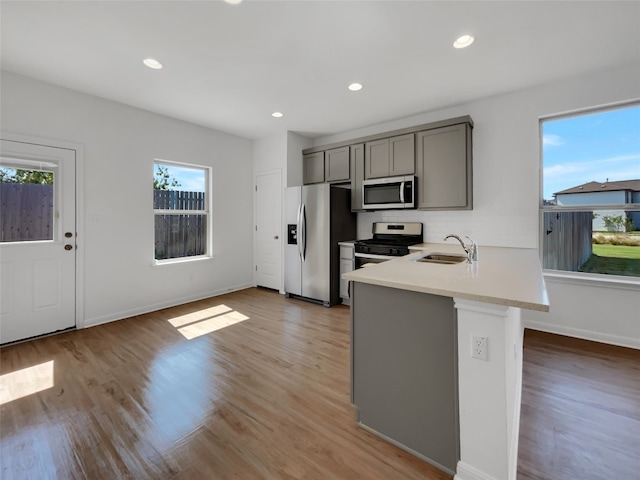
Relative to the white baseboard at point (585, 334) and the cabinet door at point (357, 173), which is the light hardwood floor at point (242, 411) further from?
the cabinet door at point (357, 173)

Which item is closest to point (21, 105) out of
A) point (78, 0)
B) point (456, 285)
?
point (78, 0)

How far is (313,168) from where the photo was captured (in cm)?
486

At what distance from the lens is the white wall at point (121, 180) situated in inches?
121

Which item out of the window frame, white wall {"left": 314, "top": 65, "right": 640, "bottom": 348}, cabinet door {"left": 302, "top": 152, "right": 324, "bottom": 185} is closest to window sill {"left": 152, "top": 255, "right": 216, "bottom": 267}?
the window frame

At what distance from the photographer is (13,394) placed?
2064 mm

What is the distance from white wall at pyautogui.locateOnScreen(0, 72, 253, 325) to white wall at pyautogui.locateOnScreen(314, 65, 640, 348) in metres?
3.49

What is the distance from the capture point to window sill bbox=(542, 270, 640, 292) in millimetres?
2846

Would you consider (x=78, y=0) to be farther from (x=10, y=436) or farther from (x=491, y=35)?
(x=491, y=35)

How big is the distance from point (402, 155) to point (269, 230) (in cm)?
256

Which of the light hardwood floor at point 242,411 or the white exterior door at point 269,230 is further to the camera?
the white exterior door at point 269,230

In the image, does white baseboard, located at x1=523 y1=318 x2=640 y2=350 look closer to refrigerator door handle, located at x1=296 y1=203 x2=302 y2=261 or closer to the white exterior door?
refrigerator door handle, located at x1=296 y1=203 x2=302 y2=261

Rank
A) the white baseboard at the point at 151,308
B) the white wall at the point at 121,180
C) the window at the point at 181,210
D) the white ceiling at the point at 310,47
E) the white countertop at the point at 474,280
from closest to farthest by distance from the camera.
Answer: the white countertop at the point at 474,280 → the white ceiling at the point at 310,47 → the white wall at the point at 121,180 → the white baseboard at the point at 151,308 → the window at the point at 181,210

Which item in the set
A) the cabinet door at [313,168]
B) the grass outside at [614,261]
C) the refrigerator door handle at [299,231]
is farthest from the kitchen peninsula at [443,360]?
the cabinet door at [313,168]

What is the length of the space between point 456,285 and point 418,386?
22.5 inches
